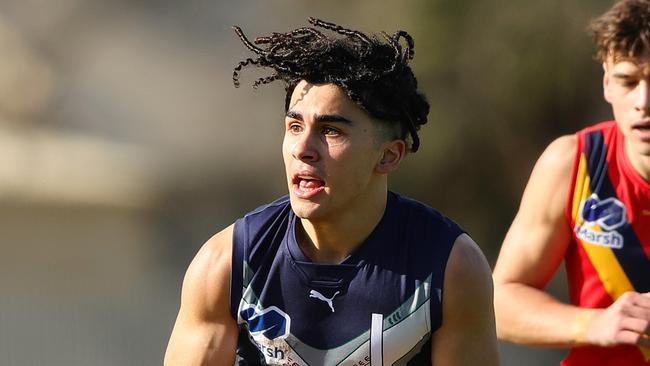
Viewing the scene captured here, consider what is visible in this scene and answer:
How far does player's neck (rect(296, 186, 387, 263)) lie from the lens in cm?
459

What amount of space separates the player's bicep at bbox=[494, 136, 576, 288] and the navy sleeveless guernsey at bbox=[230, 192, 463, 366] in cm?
80

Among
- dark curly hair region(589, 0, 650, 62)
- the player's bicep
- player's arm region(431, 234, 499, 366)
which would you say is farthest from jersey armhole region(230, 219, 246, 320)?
dark curly hair region(589, 0, 650, 62)

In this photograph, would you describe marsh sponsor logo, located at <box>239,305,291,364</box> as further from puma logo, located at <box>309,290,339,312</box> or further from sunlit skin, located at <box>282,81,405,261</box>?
sunlit skin, located at <box>282,81,405,261</box>

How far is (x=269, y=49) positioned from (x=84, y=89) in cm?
1137

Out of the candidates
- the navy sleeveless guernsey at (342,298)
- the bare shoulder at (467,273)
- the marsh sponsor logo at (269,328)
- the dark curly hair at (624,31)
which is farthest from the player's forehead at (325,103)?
the dark curly hair at (624,31)

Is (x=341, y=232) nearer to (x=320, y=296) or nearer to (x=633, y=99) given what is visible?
(x=320, y=296)

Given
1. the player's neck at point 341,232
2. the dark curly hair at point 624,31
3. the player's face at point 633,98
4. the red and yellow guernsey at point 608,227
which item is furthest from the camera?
the red and yellow guernsey at point 608,227

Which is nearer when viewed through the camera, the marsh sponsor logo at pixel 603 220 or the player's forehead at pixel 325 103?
the player's forehead at pixel 325 103

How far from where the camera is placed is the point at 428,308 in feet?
14.5

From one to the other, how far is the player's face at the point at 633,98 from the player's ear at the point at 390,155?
0.90m

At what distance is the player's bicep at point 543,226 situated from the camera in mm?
5270

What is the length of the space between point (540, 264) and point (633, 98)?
0.77m

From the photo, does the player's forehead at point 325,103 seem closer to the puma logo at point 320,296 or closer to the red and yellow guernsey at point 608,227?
the puma logo at point 320,296

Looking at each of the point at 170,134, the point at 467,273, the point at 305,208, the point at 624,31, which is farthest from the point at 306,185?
the point at 170,134
